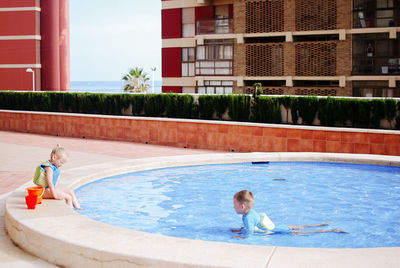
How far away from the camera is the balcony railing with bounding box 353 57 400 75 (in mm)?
33188

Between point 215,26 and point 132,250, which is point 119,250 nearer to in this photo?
point 132,250

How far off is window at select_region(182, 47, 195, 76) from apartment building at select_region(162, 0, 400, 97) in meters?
0.61

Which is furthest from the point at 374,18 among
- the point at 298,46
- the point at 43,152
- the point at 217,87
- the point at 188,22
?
the point at 43,152

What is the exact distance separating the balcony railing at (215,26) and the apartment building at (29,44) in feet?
48.3

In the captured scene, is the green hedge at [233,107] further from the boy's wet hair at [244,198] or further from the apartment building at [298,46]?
the apartment building at [298,46]

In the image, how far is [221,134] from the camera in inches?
651

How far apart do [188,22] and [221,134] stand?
2620 cm

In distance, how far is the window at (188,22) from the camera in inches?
1612

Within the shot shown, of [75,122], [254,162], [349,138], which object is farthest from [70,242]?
[75,122]

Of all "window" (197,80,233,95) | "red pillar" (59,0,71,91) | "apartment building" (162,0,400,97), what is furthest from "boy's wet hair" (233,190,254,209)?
"red pillar" (59,0,71,91)

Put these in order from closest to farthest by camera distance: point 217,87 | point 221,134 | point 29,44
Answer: point 221,134 < point 217,87 < point 29,44

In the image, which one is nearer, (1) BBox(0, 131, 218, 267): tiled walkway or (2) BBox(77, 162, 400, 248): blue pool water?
(2) BBox(77, 162, 400, 248): blue pool water

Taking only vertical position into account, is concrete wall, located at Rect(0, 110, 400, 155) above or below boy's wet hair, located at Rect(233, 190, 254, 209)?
above

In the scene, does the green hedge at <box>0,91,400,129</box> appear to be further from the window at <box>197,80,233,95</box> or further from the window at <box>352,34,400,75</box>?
the window at <box>352,34,400,75</box>
